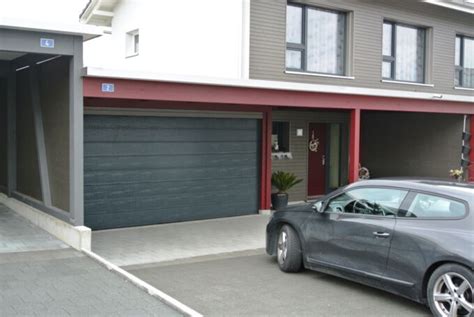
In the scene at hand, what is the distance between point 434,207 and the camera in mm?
6020

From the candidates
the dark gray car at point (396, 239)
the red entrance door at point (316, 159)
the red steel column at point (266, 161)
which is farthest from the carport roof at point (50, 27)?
the red entrance door at point (316, 159)

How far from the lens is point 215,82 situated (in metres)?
9.04

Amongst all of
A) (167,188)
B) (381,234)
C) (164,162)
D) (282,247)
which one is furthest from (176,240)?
(381,234)

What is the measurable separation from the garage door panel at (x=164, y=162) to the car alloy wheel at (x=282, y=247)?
4199 mm

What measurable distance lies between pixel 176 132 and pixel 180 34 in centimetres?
355

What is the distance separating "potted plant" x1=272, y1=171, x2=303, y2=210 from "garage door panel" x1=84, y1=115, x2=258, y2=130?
1.39m

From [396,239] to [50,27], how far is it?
545 centimetres

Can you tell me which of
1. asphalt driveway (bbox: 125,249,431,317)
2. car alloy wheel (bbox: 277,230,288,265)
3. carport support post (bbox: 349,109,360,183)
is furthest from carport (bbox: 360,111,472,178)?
asphalt driveway (bbox: 125,249,431,317)

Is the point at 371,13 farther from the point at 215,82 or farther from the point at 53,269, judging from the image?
the point at 53,269

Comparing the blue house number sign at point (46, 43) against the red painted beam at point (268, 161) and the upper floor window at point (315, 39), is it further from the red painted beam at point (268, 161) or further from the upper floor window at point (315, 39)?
the upper floor window at point (315, 39)

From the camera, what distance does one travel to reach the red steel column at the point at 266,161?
12.9 meters

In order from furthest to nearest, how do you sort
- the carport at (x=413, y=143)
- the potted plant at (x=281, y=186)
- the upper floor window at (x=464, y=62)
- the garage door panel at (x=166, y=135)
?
the upper floor window at (x=464, y=62) < the carport at (x=413, y=143) < the potted plant at (x=281, y=186) < the garage door panel at (x=166, y=135)

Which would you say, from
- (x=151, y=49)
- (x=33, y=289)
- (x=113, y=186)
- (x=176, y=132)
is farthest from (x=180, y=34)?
(x=33, y=289)

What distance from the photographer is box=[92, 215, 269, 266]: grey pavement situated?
8.69 meters
